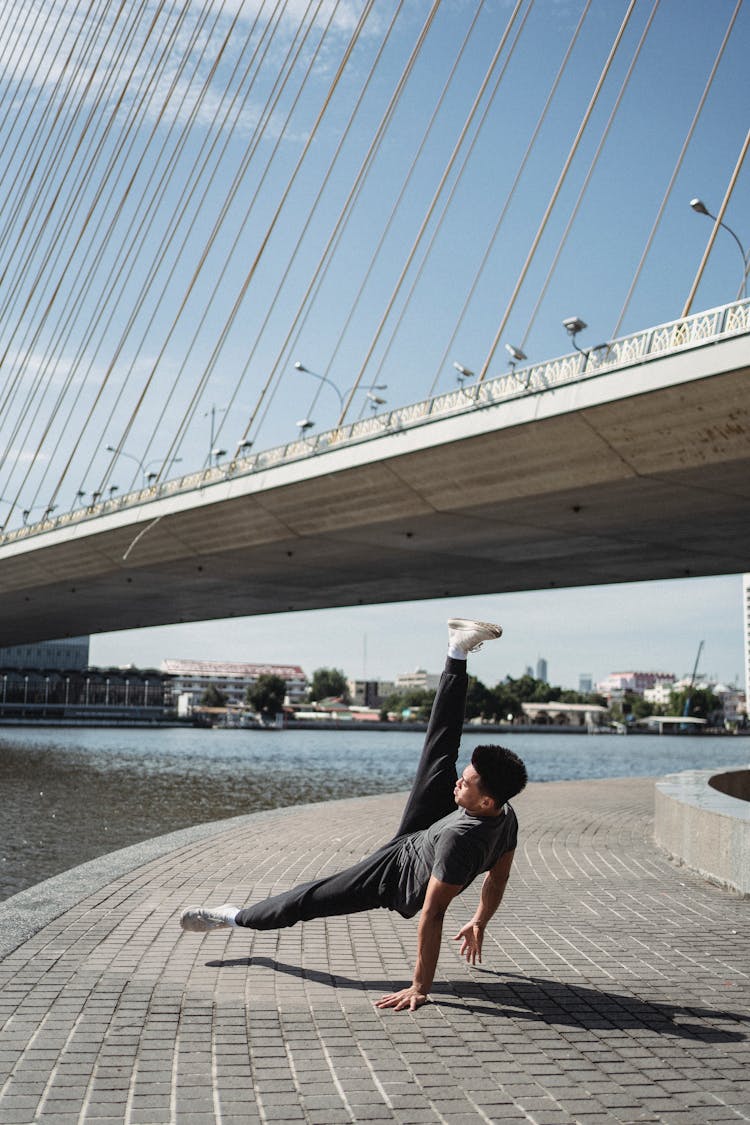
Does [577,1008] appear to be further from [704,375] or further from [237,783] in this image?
[237,783]

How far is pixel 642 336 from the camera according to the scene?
16.4 m

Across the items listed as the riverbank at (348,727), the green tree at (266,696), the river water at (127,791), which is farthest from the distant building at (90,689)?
the river water at (127,791)

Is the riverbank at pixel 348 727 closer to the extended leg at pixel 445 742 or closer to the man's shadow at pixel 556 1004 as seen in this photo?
the man's shadow at pixel 556 1004

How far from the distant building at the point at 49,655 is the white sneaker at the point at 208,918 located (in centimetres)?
13426

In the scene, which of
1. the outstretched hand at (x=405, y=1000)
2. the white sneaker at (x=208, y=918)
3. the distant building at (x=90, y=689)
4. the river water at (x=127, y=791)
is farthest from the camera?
the distant building at (x=90, y=689)

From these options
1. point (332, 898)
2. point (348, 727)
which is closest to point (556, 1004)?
point (332, 898)

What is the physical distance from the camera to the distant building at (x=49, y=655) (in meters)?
137

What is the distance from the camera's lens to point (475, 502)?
22359mm

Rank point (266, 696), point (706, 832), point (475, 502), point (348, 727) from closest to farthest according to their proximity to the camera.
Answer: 1. point (706, 832)
2. point (475, 502)
3. point (348, 727)
4. point (266, 696)

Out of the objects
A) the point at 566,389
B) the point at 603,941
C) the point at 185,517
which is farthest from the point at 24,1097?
the point at 185,517

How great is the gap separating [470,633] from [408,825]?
880 mm

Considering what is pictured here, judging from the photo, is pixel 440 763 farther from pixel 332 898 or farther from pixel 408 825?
pixel 332 898

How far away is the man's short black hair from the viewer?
13.6ft

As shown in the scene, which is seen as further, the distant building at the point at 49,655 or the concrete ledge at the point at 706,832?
the distant building at the point at 49,655
